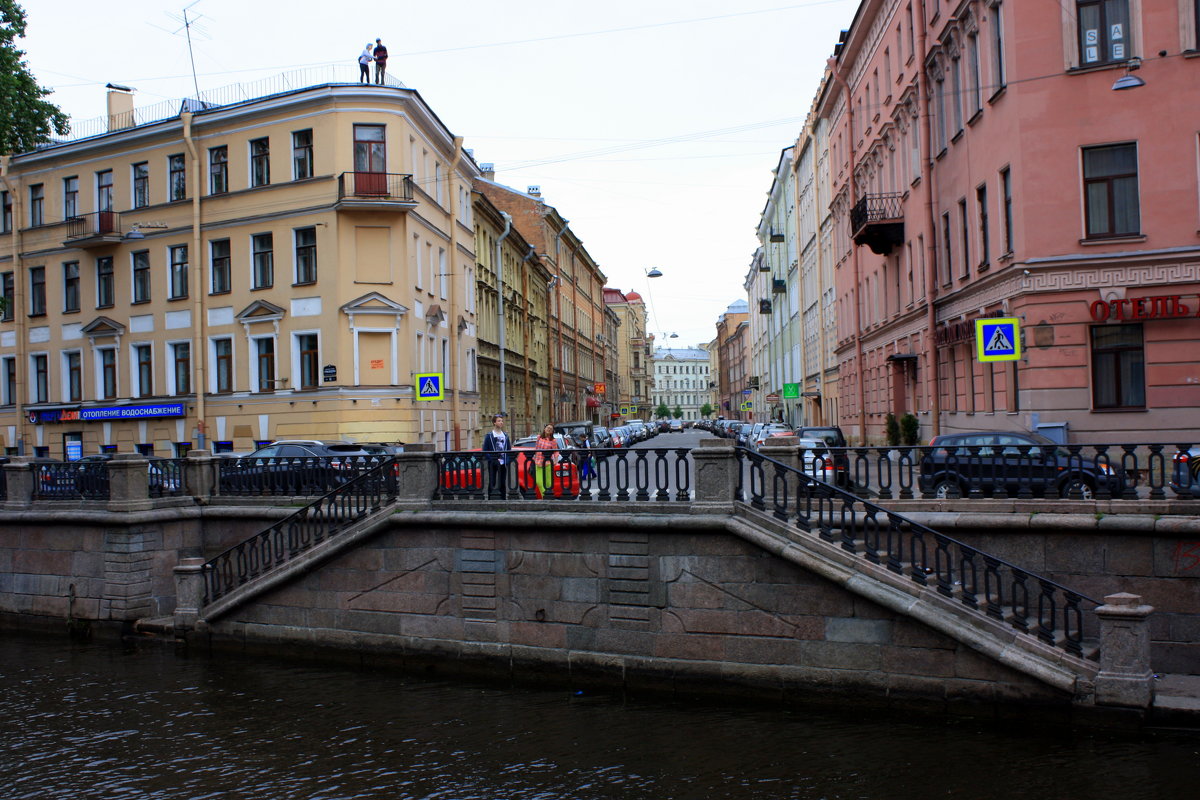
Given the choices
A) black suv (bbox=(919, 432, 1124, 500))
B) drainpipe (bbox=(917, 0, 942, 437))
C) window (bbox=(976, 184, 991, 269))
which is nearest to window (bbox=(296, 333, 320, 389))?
drainpipe (bbox=(917, 0, 942, 437))

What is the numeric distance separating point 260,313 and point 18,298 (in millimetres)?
11419

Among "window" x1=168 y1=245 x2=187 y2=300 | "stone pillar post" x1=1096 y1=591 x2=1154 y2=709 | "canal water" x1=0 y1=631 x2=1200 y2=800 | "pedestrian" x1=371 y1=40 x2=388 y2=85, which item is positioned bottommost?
"canal water" x1=0 y1=631 x2=1200 y2=800

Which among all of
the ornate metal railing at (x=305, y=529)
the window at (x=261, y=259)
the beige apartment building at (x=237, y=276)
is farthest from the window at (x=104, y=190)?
the ornate metal railing at (x=305, y=529)

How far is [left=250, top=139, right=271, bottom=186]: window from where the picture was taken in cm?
3114

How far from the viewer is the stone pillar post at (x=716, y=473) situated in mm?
11930

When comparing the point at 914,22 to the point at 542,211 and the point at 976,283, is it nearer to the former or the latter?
the point at 976,283

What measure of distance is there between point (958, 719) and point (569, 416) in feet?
193

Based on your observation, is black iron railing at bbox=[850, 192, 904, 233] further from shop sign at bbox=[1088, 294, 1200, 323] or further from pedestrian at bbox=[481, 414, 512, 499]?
pedestrian at bbox=[481, 414, 512, 499]

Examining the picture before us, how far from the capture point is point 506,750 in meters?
10.5

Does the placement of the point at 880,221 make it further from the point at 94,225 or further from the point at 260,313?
the point at 94,225

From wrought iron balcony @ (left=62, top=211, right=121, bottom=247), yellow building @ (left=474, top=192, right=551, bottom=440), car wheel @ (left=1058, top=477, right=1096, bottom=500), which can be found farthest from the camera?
yellow building @ (left=474, top=192, right=551, bottom=440)

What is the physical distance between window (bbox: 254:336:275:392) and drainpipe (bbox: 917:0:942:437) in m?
18.6

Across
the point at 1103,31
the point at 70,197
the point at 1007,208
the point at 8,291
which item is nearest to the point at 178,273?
the point at 70,197

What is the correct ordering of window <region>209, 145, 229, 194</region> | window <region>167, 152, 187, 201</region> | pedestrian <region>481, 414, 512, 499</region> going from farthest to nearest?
window <region>167, 152, 187, 201</region>, window <region>209, 145, 229, 194</region>, pedestrian <region>481, 414, 512, 499</region>
